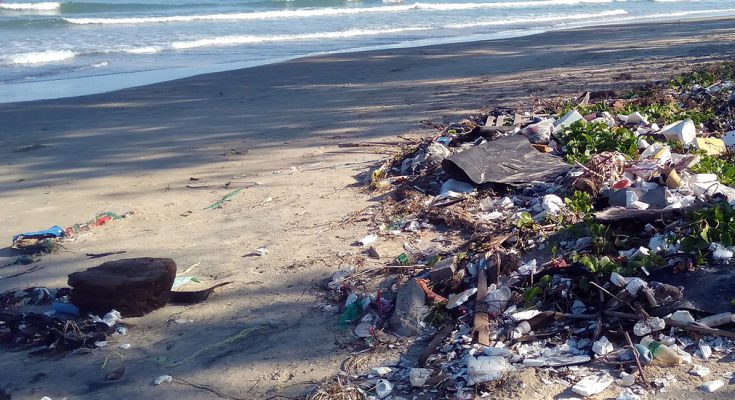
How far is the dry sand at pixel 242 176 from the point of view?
3896mm

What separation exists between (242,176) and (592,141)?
3.22m

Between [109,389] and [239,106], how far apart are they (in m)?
7.26

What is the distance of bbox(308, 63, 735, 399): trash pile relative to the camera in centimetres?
341

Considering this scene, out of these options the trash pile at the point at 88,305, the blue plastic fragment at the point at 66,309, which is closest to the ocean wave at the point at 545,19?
the trash pile at the point at 88,305

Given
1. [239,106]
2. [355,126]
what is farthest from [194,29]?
[355,126]

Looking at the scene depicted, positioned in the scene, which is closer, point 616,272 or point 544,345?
point 544,345

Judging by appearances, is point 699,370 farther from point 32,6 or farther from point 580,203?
point 32,6

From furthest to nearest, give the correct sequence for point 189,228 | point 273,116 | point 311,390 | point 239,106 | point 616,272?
point 239,106 → point 273,116 → point 189,228 → point 616,272 → point 311,390

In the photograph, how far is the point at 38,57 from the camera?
16.3 m

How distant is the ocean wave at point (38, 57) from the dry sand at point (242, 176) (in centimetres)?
504

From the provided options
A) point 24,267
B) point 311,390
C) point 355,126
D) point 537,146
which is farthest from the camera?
point 355,126

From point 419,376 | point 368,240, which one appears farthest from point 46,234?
point 419,376

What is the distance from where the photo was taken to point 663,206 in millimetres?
4766

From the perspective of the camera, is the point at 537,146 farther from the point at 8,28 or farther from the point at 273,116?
the point at 8,28
